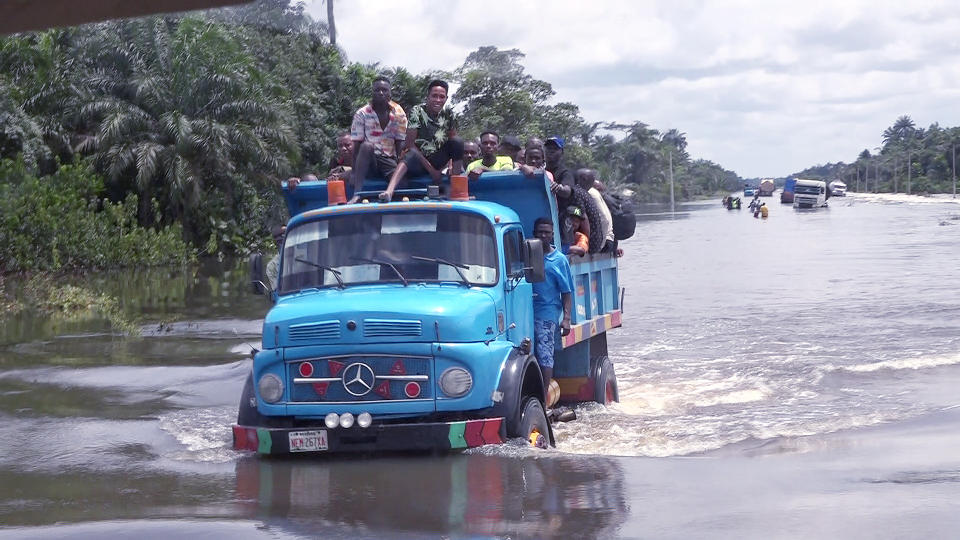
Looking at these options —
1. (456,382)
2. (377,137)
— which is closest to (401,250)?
(456,382)

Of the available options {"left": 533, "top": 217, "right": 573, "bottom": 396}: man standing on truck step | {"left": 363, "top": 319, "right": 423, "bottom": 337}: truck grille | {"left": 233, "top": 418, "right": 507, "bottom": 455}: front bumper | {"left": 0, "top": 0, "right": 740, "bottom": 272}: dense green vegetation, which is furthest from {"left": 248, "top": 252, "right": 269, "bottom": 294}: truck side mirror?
{"left": 0, "top": 0, "right": 740, "bottom": 272}: dense green vegetation

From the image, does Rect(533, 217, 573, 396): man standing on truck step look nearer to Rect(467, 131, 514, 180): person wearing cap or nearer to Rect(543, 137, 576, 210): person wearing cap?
Rect(467, 131, 514, 180): person wearing cap

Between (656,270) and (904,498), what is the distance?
2585cm

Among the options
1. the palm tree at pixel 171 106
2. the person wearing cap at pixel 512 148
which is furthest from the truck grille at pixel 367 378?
the palm tree at pixel 171 106

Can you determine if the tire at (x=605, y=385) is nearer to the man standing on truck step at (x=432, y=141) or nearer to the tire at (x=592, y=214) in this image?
the tire at (x=592, y=214)

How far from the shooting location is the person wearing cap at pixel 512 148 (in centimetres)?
1089

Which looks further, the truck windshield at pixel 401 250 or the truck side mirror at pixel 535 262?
the truck side mirror at pixel 535 262

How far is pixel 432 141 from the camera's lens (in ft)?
32.8

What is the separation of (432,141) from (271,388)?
286 centimetres

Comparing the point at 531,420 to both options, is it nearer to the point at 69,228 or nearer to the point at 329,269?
the point at 329,269

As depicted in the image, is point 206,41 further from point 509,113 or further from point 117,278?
point 509,113

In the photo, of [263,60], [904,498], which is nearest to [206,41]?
[263,60]

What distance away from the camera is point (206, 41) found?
31.1 m

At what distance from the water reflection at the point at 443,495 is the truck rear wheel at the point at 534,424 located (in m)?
0.20
